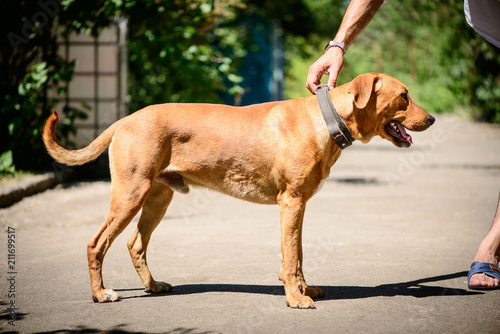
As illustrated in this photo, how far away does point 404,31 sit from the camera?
33.8 metres

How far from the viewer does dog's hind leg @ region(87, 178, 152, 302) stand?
3959 mm

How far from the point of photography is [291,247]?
3957 millimetres

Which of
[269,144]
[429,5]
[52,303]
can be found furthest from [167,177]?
[429,5]

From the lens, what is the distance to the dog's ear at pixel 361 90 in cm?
397

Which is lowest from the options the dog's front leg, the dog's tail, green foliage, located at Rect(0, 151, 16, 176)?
green foliage, located at Rect(0, 151, 16, 176)

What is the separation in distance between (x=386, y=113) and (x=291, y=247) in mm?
1129

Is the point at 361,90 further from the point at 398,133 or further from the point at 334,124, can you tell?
the point at 398,133

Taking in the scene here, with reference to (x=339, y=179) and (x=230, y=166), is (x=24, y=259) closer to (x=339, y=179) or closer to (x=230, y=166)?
A: (x=230, y=166)

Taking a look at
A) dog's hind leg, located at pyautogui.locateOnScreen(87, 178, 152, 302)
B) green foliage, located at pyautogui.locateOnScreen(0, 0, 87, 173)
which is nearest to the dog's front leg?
dog's hind leg, located at pyautogui.locateOnScreen(87, 178, 152, 302)

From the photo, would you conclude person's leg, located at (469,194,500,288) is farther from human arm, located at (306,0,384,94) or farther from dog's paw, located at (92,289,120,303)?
dog's paw, located at (92,289,120,303)

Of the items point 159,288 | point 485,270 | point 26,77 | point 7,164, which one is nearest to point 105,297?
point 159,288

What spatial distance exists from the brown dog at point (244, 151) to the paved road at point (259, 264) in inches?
12.4

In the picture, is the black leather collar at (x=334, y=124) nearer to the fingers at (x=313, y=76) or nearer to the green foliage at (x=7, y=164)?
the fingers at (x=313, y=76)

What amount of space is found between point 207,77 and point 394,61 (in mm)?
27495
